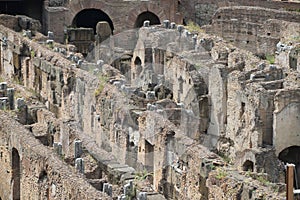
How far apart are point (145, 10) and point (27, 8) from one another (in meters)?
5.20

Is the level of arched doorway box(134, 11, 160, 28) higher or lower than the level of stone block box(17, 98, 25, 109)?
higher

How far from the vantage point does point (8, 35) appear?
121 ft

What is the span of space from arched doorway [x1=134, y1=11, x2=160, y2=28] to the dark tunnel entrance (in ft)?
14.5

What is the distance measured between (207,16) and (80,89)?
16.3m

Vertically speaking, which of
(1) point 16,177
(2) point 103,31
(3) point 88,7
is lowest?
(1) point 16,177

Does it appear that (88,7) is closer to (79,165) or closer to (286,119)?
(286,119)

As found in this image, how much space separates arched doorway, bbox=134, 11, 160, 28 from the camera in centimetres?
4531

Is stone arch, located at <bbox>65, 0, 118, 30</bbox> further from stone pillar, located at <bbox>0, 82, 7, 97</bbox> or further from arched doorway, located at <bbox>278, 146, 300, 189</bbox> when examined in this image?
arched doorway, located at <bbox>278, 146, 300, 189</bbox>

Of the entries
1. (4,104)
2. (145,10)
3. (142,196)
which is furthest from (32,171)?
(145,10)

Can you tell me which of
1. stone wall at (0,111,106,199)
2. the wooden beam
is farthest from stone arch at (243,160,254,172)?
the wooden beam

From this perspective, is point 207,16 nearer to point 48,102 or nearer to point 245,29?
point 245,29

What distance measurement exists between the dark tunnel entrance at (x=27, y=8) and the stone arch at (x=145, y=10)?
158 inches

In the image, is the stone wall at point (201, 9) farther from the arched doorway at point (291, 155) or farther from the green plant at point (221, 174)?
the green plant at point (221, 174)

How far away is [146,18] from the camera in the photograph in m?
45.7
